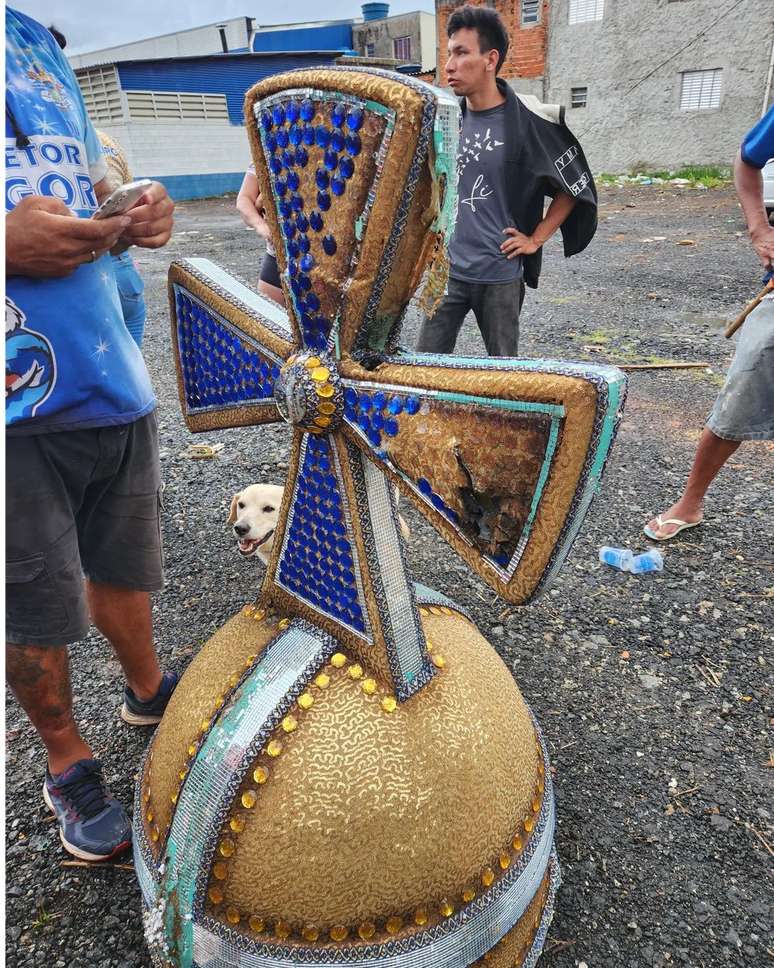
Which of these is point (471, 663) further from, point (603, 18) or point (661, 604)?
point (603, 18)

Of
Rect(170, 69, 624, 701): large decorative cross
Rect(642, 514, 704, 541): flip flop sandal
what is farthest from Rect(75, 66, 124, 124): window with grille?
Rect(170, 69, 624, 701): large decorative cross

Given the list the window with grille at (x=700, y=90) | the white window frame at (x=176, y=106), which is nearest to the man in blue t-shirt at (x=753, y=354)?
the window with grille at (x=700, y=90)

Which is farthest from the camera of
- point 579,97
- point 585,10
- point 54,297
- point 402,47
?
point 402,47

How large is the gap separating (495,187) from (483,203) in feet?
0.33

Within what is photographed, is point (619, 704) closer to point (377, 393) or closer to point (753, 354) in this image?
point (753, 354)

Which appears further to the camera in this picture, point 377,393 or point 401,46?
point 401,46

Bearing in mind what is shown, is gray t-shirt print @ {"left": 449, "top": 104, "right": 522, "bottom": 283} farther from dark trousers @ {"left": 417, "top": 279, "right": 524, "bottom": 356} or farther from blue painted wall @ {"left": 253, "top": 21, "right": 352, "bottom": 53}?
blue painted wall @ {"left": 253, "top": 21, "right": 352, "bottom": 53}

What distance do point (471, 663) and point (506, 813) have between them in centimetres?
32

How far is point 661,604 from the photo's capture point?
3080 mm

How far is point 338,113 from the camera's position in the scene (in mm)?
1079

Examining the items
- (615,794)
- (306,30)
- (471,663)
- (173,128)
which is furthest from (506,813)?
(306,30)

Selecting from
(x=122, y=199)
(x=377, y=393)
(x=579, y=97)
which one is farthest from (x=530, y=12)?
(x=377, y=393)

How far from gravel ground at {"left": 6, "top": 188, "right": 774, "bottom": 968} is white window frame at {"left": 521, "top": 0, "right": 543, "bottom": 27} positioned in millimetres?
15573

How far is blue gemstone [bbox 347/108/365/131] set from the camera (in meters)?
1.05
